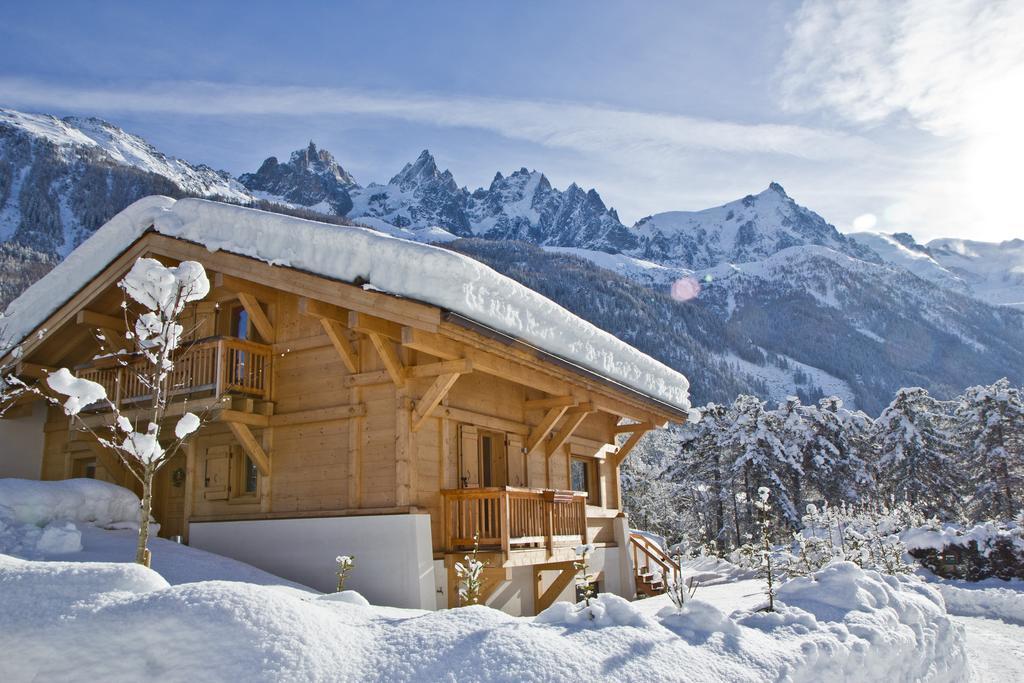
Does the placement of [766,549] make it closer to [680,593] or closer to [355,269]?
[680,593]

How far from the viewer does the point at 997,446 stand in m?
36.3

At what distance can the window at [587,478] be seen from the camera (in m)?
17.4

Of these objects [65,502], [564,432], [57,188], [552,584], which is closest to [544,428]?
[564,432]

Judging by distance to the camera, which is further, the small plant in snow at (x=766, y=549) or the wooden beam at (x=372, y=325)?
the wooden beam at (x=372, y=325)

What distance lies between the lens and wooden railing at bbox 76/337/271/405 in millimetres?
11852

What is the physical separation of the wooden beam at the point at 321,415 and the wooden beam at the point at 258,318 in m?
1.37

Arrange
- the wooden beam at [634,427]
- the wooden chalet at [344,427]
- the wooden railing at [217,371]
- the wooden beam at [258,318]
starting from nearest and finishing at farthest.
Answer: the wooden chalet at [344,427] → the wooden railing at [217,371] → the wooden beam at [258,318] → the wooden beam at [634,427]

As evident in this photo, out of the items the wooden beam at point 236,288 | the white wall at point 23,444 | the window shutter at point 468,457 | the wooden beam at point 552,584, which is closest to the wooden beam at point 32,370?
the white wall at point 23,444

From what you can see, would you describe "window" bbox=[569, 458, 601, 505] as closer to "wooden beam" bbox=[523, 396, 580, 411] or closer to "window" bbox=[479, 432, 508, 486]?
"wooden beam" bbox=[523, 396, 580, 411]

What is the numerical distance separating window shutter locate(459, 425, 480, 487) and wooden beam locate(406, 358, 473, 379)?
175 cm

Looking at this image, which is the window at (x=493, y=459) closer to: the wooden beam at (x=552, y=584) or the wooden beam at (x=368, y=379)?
the wooden beam at (x=552, y=584)

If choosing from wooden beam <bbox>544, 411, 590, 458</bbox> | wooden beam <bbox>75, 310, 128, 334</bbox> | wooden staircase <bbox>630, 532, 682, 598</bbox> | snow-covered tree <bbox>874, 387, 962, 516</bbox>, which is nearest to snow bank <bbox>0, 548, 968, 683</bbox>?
wooden beam <bbox>544, 411, 590, 458</bbox>

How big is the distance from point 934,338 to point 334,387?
217 metres

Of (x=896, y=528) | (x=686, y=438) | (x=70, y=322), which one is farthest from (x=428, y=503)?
(x=686, y=438)
